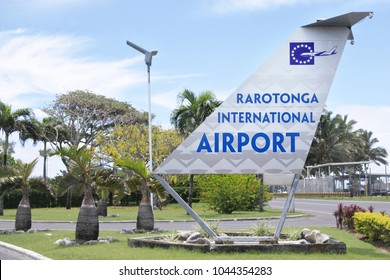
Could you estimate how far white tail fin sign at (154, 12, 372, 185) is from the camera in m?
14.1

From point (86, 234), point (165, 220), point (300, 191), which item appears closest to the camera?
point (86, 234)

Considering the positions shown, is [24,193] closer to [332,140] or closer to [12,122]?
[12,122]

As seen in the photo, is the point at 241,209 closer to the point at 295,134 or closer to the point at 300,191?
the point at 295,134

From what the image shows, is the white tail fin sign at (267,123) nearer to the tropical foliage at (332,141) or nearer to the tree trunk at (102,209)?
the tree trunk at (102,209)

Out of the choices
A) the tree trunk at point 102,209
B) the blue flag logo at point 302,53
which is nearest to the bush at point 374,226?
the blue flag logo at point 302,53

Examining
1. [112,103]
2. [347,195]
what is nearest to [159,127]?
[112,103]

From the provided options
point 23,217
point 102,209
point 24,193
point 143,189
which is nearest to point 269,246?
point 143,189

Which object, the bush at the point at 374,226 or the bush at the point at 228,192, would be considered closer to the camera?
the bush at the point at 374,226

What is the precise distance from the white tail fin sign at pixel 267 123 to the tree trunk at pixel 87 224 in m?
3.35

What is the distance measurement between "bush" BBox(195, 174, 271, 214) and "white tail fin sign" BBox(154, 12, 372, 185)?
20.1m

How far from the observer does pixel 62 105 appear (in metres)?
56.9

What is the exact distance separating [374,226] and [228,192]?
1741cm

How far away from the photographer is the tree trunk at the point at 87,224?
53.2 ft

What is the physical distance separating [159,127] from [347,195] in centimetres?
2633
